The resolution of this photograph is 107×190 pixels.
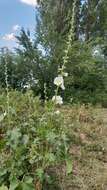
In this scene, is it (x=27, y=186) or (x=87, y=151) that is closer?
(x=27, y=186)

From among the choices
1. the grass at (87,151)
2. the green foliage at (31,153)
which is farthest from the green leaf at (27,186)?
the grass at (87,151)

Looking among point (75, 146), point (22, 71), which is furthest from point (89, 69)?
point (75, 146)

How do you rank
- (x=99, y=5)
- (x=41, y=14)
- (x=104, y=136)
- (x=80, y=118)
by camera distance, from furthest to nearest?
(x=99, y=5), (x=41, y=14), (x=80, y=118), (x=104, y=136)

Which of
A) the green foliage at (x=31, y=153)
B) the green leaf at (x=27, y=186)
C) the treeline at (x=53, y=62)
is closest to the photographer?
the green leaf at (x=27, y=186)

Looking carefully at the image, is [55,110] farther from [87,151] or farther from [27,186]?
[27,186]

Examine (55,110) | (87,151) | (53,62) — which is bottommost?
(87,151)

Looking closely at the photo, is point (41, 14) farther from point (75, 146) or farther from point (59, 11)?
point (75, 146)

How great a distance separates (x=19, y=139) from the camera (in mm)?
3342

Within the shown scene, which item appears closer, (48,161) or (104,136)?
(48,161)

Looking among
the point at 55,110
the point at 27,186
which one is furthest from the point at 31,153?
the point at 55,110

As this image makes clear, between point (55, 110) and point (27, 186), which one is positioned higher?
point (55, 110)

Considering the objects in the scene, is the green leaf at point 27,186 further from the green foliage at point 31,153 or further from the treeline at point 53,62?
the treeline at point 53,62

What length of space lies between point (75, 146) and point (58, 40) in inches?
267

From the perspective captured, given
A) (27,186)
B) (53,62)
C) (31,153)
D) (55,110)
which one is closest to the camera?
(27,186)
